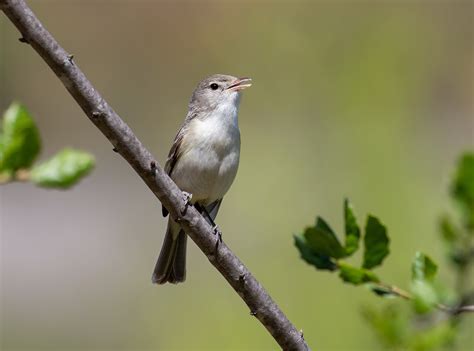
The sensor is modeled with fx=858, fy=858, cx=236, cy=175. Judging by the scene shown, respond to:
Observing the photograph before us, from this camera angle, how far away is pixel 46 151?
44.3ft

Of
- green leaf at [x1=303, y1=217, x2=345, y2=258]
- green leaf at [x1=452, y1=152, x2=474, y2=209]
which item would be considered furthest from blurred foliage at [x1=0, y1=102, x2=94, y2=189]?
green leaf at [x1=452, y1=152, x2=474, y2=209]

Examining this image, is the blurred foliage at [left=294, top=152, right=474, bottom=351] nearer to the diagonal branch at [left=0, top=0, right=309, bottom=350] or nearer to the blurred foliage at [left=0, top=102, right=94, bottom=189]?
the diagonal branch at [left=0, top=0, right=309, bottom=350]

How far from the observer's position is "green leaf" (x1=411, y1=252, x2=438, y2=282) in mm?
2293

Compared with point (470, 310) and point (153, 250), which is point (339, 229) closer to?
point (153, 250)

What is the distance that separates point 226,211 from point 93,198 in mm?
2636

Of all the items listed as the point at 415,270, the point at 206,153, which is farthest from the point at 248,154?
the point at 415,270

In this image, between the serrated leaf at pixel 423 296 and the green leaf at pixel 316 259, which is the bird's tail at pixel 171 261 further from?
the serrated leaf at pixel 423 296

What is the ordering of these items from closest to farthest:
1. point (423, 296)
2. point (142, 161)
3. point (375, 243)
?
point (142, 161), point (423, 296), point (375, 243)

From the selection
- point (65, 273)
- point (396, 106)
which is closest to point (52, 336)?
Answer: point (65, 273)

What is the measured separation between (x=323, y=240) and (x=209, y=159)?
1750 mm

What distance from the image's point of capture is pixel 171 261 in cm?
454

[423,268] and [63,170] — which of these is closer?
[63,170]

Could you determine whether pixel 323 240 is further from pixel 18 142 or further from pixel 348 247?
pixel 18 142

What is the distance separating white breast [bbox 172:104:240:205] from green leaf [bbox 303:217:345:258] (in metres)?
1.69
